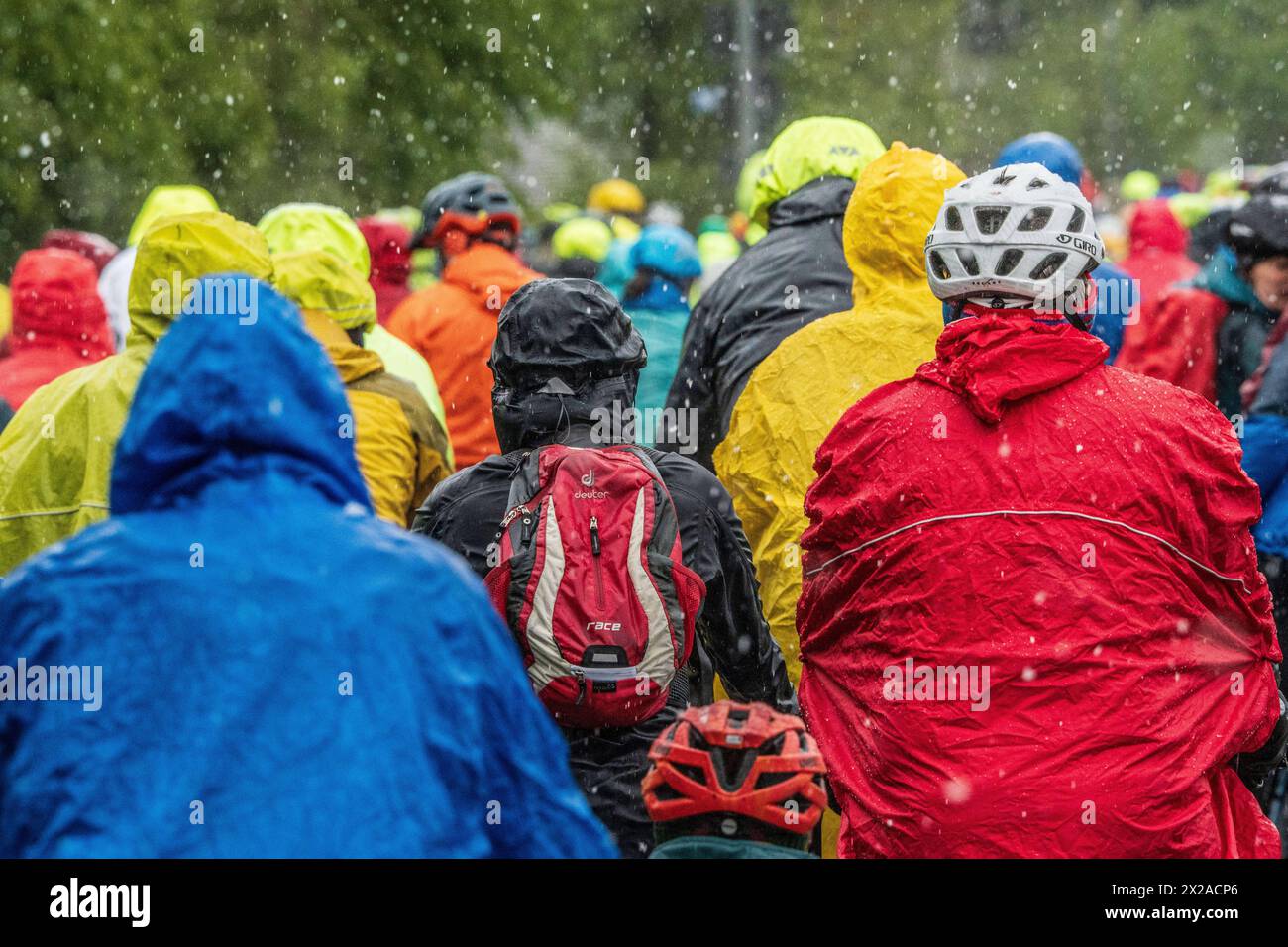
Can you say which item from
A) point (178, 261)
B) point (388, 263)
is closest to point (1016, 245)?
point (178, 261)

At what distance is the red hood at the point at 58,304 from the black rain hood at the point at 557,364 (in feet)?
11.2

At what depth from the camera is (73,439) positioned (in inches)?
210

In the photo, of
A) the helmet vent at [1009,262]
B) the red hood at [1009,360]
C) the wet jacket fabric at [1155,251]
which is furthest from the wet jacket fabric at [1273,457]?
the wet jacket fabric at [1155,251]

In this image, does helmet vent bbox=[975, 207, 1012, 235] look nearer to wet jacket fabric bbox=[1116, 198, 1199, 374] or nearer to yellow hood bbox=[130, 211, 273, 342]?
yellow hood bbox=[130, 211, 273, 342]

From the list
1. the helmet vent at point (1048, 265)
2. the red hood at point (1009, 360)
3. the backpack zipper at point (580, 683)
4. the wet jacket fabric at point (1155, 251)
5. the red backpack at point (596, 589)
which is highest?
the wet jacket fabric at point (1155, 251)

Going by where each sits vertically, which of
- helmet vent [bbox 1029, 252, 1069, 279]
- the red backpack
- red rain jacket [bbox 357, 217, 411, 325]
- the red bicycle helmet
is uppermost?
red rain jacket [bbox 357, 217, 411, 325]

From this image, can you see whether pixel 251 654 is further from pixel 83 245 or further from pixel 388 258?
pixel 83 245

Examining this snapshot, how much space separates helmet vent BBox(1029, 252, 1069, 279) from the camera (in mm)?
4332

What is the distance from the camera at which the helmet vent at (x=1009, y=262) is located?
4316 mm

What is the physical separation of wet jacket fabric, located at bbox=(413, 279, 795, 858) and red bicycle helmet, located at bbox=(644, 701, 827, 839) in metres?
0.99

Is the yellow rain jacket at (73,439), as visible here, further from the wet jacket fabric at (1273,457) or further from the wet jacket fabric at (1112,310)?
the wet jacket fabric at (1273,457)

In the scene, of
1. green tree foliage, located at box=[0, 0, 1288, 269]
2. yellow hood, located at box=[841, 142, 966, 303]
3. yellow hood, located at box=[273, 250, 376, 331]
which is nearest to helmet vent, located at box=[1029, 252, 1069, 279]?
yellow hood, located at box=[841, 142, 966, 303]

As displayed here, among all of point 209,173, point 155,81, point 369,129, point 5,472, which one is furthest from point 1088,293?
point 369,129
